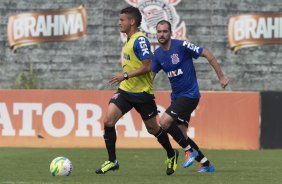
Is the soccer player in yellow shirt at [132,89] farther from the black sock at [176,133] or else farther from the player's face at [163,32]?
the player's face at [163,32]

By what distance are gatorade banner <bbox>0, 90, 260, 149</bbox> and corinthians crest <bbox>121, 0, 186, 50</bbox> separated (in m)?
6.41

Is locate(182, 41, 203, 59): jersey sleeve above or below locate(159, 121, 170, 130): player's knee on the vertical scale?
above

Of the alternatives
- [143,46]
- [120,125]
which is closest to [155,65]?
[143,46]

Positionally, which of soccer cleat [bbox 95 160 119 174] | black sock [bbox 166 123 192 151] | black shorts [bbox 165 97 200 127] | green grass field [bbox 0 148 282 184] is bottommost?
green grass field [bbox 0 148 282 184]

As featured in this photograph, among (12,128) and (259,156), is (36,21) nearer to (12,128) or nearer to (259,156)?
(12,128)

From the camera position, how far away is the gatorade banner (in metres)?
19.2

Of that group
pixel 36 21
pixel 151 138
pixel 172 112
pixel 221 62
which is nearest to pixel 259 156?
pixel 151 138

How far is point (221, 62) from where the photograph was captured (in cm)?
2572

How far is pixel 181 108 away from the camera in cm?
1226

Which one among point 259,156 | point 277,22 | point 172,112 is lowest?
point 259,156

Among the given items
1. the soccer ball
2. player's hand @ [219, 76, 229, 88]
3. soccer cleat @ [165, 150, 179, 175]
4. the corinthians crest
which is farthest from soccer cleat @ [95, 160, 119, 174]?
the corinthians crest

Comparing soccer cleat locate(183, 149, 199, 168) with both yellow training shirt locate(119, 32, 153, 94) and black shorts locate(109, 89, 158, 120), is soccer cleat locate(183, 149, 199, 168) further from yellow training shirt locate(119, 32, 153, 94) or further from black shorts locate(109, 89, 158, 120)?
yellow training shirt locate(119, 32, 153, 94)

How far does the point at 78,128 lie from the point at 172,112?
7.35m

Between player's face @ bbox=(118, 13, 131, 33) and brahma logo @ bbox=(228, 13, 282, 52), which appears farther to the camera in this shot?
brahma logo @ bbox=(228, 13, 282, 52)
